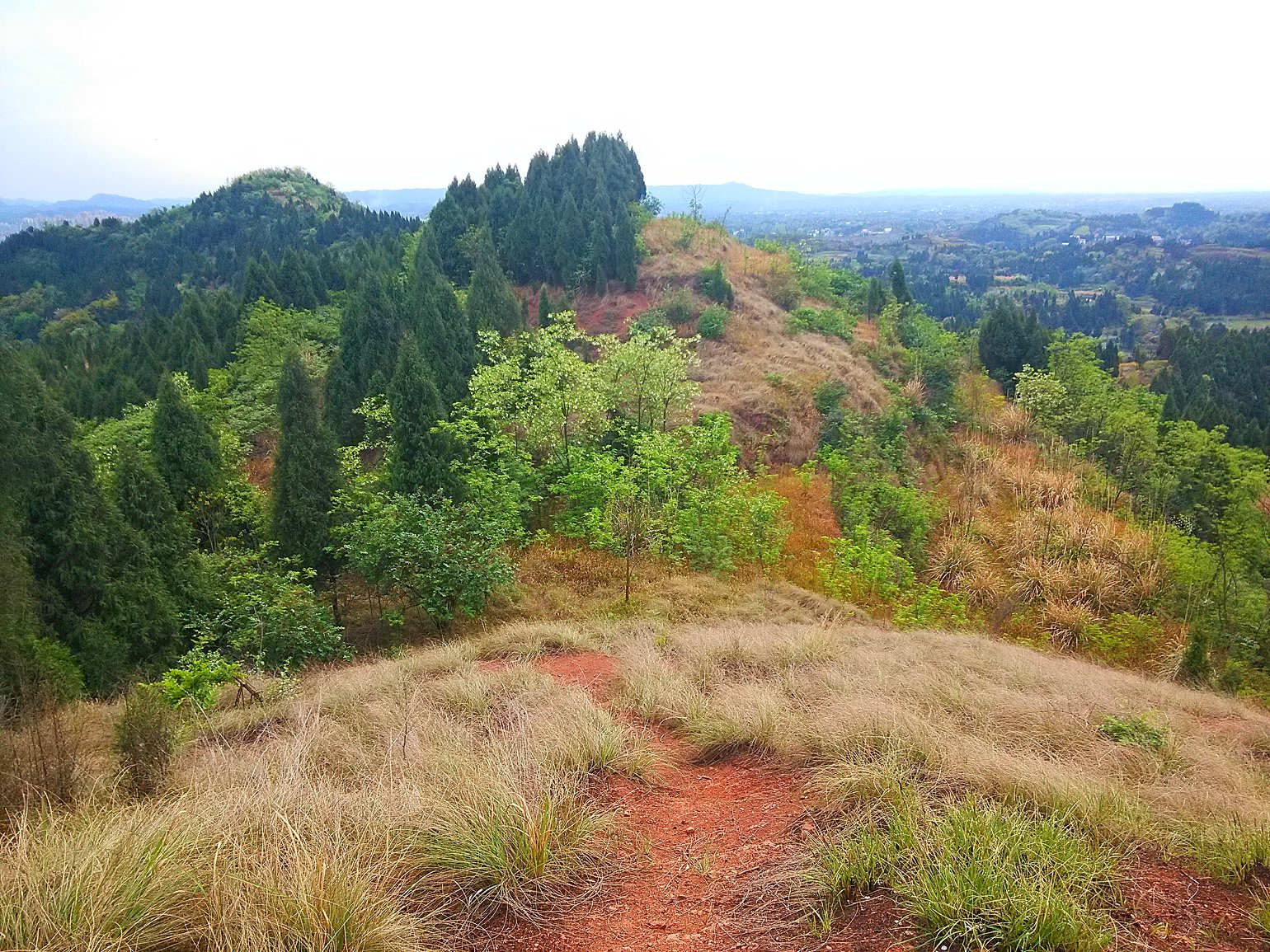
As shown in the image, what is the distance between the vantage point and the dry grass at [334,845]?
8.28 ft

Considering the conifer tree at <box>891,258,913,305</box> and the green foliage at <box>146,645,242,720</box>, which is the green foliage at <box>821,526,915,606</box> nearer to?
the green foliage at <box>146,645,242,720</box>

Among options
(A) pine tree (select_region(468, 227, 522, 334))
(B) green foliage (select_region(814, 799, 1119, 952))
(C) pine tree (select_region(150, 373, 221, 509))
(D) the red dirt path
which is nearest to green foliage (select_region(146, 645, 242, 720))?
(D) the red dirt path

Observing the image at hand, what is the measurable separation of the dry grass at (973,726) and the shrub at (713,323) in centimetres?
1983

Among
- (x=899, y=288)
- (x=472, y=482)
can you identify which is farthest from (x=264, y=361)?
(x=899, y=288)

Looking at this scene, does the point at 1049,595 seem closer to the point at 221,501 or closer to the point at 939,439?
the point at 939,439

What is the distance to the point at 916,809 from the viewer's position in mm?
3398

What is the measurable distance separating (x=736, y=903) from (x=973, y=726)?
9.37 ft

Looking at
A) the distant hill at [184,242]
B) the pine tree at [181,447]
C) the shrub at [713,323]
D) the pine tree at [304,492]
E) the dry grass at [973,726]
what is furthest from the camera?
the distant hill at [184,242]

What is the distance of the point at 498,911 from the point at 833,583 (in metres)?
9.62

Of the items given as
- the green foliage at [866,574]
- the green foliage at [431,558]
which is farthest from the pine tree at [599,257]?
the green foliage at [431,558]

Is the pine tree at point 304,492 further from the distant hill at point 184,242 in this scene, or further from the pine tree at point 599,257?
the distant hill at point 184,242

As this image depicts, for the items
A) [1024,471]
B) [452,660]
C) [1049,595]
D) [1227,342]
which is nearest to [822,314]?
[1024,471]

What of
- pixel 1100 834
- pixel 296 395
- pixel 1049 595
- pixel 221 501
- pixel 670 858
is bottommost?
pixel 1049 595

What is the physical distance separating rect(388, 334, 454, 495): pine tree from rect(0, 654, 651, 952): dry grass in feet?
28.6
